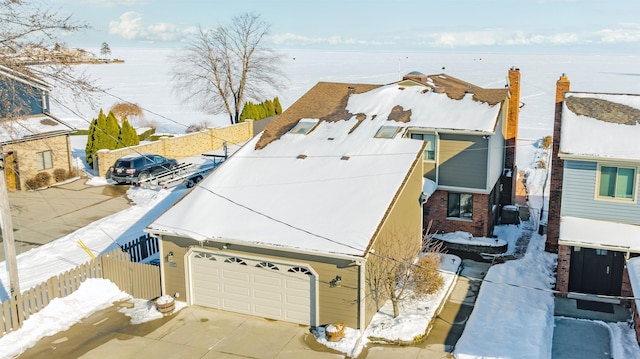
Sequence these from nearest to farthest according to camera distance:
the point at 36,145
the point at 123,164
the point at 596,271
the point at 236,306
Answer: the point at 236,306 → the point at 596,271 → the point at 36,145 → the point at 123,164

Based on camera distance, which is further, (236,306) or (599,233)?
(599,233)

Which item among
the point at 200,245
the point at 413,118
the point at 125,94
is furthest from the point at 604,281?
the point at 125,94

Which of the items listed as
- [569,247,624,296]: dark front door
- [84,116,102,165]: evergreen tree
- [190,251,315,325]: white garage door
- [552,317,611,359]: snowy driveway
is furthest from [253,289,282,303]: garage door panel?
[84,116,102,165]: evergreen tree

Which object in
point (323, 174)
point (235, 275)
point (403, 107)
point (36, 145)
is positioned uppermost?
point (403, 107)

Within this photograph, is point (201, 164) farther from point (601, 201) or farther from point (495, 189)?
point (601, 201)

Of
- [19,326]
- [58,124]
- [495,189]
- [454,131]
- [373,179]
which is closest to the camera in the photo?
[19,326]

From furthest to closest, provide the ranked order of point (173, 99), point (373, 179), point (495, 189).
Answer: point (173, 99), point (495, 189), point (373, 179)

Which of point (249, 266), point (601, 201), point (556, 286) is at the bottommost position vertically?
point (556, 286)

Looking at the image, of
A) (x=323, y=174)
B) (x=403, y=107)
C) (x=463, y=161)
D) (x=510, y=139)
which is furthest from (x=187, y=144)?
(x=323, y=174)

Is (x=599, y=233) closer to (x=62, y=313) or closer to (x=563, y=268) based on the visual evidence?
(x=563, y=268)
